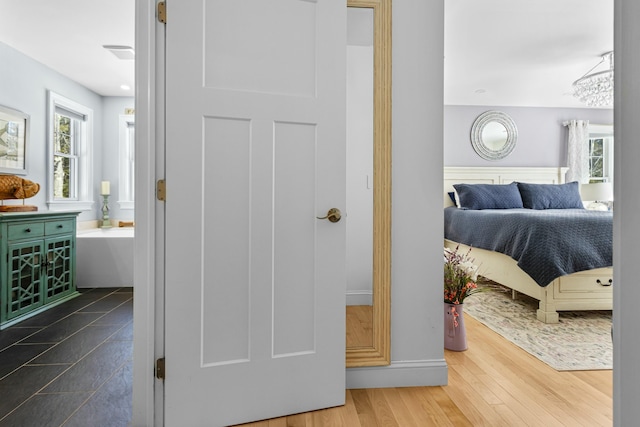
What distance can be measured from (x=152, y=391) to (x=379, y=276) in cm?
112

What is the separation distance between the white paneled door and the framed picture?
10.1 ft

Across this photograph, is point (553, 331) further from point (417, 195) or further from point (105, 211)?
point (105, 211)

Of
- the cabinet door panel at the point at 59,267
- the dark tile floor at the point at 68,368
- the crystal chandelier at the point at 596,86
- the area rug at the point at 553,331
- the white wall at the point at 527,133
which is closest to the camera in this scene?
the dark tile floor at the point at 68,368

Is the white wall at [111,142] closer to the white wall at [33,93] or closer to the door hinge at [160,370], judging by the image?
the white wall at [33,93]

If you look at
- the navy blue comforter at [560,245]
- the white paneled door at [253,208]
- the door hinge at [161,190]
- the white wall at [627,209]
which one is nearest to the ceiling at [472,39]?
the navy blue comforter at [560,245]

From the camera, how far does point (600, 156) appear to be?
6.11m

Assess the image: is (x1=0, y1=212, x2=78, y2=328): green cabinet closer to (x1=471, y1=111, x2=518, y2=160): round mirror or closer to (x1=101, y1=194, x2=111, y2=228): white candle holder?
(x1=101, y1=194, x2=111, y2=228): white candle holder

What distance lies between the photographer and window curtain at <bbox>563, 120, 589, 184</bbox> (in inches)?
233

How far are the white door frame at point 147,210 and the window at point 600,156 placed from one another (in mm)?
6812

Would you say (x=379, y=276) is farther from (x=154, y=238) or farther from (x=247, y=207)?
(x=154, y=238)

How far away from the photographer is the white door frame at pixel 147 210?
149 centimetres

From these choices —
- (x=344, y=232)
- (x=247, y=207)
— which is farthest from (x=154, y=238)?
(x=344, y=232)

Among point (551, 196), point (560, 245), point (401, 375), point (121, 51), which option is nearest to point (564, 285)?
point (560, 245)

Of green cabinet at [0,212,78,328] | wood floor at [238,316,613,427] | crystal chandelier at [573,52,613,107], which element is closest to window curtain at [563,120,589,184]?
crystal chandelier at [573,52,613,107]
